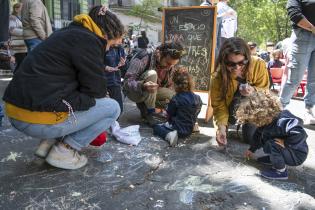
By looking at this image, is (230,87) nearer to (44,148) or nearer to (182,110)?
(182,110)

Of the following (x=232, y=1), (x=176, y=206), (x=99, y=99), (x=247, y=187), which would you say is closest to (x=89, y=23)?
(x=99, y=99)

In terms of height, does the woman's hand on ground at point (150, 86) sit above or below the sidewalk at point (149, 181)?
above

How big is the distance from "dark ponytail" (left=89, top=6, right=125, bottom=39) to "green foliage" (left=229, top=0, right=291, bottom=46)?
25.7 m

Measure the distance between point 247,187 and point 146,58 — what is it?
81.1 inches

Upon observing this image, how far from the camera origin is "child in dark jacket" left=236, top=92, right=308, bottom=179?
259cm

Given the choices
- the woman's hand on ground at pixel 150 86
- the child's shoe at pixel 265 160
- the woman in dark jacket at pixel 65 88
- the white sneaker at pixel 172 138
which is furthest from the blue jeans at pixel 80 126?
the child's shoe at pixel 265 160

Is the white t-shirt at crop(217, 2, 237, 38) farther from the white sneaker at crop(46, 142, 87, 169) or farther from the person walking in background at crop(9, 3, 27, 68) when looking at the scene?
the white sneaker at crop(46, 142, 87, 169)

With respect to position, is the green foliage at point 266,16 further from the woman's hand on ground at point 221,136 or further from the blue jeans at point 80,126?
the blue jeans at point 80,126

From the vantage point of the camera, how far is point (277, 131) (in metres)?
2.63

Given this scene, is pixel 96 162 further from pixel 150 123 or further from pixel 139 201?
pixel 150 123

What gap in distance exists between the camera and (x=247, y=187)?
100 inches

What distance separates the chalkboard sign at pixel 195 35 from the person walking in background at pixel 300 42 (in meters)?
0.95

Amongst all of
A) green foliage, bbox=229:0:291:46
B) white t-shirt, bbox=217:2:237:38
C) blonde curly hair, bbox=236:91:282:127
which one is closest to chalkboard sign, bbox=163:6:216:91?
white t-shirt, bbox=217:2:237:38

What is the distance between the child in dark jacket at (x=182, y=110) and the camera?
11.8 feet
